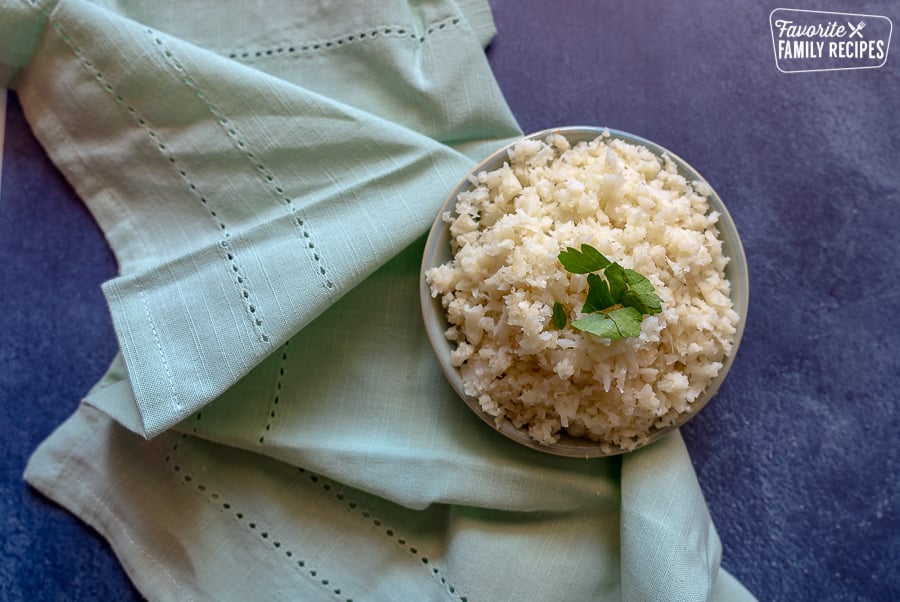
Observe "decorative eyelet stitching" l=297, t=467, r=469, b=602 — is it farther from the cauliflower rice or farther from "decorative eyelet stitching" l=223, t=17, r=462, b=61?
"decorative eyelet stitching" l=223, t=17, r=462, b=61

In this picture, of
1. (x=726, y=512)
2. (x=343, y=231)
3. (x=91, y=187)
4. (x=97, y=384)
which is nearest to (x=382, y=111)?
(x=343, y=231)

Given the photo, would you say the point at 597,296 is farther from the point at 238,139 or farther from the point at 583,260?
the point at 238,139

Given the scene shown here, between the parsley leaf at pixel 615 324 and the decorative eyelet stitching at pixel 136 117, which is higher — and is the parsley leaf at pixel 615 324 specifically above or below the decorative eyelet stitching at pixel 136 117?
below

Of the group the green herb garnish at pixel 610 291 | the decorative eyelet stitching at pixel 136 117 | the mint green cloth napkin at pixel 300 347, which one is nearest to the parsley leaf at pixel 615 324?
the green herb garnish at pixel 610 291

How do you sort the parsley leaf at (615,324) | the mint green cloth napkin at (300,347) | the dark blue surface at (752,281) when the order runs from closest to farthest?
the parsley leaf at (615,324) < the mint green cloth napkin at (300,347) < the dark blue surface at (752,281)

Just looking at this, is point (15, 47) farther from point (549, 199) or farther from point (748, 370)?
point (748, 370)

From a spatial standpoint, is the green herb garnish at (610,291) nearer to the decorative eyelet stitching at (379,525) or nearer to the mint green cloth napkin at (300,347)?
the mint green cloth napkin at (300,347)
